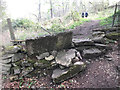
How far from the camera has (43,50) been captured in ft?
12.3

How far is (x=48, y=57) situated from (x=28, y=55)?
952 mm

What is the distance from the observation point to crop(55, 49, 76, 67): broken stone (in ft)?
10.4

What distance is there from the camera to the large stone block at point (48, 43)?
3.55 m

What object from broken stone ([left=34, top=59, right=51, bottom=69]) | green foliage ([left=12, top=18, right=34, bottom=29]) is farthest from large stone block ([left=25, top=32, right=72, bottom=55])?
green foliage ([left=12, top=18, right=34, bottom=29])

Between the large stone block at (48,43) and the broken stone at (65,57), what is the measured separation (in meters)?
0.36

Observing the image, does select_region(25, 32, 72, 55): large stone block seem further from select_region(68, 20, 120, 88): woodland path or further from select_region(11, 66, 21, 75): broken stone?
select_region(68, 20, 120, 88): woodland path

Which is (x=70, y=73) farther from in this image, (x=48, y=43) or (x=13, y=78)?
(x=13, y=78)

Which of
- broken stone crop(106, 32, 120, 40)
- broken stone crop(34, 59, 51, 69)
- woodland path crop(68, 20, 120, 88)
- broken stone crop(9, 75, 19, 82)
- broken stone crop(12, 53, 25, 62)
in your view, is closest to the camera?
woodland path crop(68, 20, 120, 88)

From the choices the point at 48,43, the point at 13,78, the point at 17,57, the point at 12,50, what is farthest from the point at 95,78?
the point at 12,50

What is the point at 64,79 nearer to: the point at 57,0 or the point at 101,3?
the point at 57,0

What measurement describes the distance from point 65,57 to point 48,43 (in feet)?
3.34

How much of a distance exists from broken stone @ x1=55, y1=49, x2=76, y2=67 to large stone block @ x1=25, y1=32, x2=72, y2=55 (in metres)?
0.36

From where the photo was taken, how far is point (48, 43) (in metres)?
3.72

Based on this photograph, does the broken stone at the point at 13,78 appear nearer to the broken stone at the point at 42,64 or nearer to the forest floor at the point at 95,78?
the forest floor at the point at 95,78
